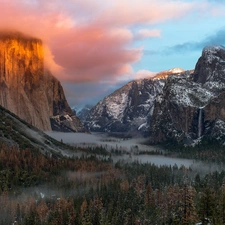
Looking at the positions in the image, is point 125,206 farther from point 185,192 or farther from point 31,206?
point 185,192

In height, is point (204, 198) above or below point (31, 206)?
above

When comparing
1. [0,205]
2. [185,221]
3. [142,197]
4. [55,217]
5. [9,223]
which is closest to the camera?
[185,221]

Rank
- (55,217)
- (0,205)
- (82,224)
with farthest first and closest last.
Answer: (0,205) → (55,217) → (82,224)

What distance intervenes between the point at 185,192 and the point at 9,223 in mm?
101481

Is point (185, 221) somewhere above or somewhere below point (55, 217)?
above

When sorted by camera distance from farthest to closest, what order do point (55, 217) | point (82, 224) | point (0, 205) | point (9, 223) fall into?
point (0, 205)
point (9, 223)
point (55, 217)
point (82, 224)

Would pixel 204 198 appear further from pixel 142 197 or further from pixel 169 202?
pixel 142 197

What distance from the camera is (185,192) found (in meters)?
86.7

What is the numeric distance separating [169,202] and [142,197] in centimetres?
2799

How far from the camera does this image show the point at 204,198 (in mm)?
86062

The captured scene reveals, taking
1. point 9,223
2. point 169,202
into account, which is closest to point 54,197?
point 9,223

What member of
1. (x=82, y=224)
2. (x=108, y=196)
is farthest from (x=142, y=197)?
(x=82, y=224)

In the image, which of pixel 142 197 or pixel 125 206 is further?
pixel 142 197

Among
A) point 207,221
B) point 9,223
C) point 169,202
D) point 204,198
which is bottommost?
point 9,223
